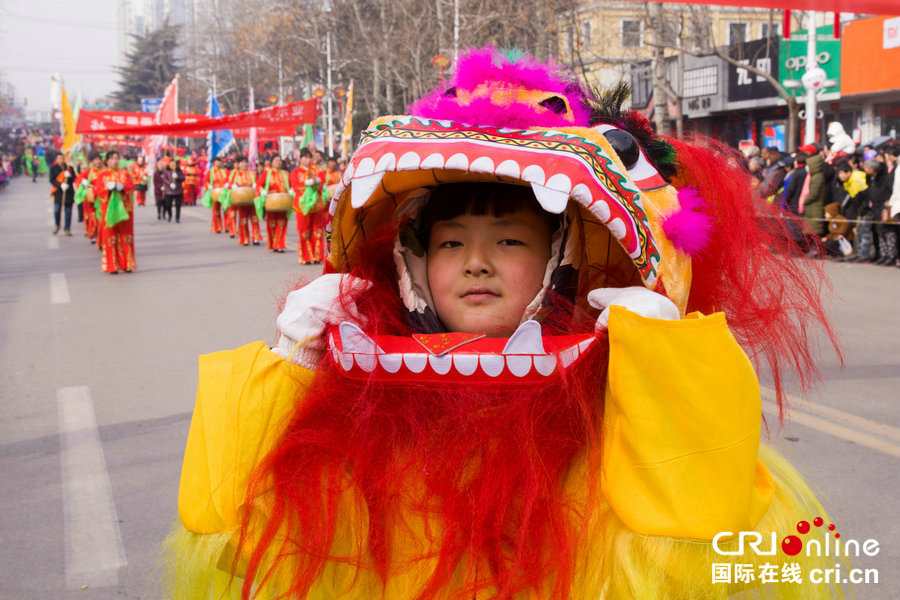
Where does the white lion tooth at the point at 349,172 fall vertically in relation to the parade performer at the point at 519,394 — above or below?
above

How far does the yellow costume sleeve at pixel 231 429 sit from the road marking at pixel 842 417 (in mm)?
3627

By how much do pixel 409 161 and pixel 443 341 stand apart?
310mm

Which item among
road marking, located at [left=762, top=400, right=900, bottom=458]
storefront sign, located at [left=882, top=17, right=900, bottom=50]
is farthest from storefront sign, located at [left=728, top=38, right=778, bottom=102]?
road marking, located at [left=762, top=400, right=900, bottom=458]

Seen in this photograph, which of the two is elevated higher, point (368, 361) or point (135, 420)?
point (368, 361)

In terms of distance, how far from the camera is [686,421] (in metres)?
1.30

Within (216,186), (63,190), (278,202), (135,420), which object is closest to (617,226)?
(135,420)

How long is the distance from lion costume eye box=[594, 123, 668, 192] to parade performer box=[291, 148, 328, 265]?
12804mm

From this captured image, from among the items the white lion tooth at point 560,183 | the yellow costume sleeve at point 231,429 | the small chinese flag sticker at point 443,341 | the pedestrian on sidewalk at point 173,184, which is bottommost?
the yellow costume sleeve at point 231,429

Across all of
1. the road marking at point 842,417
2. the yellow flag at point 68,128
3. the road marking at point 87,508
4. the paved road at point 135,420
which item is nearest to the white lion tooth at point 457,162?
the paved road at point 135,420

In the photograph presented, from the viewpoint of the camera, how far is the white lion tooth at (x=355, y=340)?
1.52 metres

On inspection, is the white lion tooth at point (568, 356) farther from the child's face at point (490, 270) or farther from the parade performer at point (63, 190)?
the parade performer at point (63, 190)

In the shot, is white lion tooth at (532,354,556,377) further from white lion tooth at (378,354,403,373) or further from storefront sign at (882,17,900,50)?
storefront sign at (882,17,900,50)

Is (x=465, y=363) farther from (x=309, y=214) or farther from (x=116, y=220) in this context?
(x=309, y=214)

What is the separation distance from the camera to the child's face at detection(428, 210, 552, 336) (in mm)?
1661
